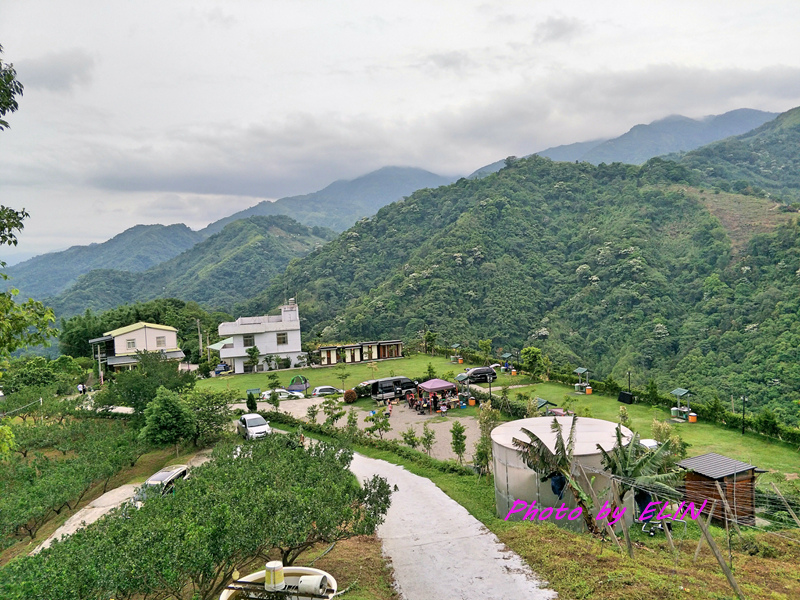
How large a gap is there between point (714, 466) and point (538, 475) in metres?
4.44

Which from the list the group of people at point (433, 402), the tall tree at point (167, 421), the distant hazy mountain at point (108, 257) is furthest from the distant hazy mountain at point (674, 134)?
the tall tree at point (167, 421)

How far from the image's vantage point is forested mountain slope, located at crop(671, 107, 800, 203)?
80.1 meters

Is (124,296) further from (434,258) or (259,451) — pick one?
(259,451)

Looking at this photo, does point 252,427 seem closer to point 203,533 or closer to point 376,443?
point 376,443

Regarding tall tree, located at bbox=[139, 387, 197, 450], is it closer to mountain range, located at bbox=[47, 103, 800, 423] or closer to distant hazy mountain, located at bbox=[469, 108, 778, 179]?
mountain range, located at bbox=[47, 103, 800, 423]

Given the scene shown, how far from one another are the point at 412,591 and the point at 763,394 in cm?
3117

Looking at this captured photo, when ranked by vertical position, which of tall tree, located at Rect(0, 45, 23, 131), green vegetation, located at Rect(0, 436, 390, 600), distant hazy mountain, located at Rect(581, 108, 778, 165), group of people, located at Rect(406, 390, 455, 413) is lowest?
group of people, located at Rect(406, 390, 455, 413)

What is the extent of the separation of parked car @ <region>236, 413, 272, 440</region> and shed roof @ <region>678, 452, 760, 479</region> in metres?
14.4

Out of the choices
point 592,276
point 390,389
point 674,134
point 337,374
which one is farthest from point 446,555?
point 674,134

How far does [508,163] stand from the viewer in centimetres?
8681

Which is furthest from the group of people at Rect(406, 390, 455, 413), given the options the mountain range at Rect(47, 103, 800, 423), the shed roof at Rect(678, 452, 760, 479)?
the mountain range at Rect(47, 103, 800, 423)

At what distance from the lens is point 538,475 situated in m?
11.2

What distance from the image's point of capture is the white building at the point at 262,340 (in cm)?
3778

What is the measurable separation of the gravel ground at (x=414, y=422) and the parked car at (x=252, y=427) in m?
3.53
